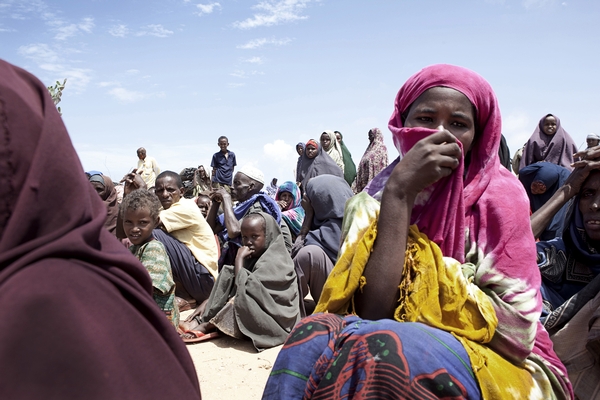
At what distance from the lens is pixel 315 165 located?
12.5 meters

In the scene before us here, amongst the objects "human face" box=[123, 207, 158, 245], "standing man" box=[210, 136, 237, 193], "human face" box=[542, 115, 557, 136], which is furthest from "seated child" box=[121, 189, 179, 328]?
"standing man" box=[210, 136, 237, 193]

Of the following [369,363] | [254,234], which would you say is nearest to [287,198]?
[254,234]

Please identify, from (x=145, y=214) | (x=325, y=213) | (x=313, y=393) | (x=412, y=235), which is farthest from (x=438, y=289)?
(x=325, y=213)

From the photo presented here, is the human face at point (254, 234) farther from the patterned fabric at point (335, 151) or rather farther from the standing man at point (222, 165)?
the standing man at point (222, 165)

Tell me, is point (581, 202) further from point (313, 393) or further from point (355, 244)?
point (313, 393)

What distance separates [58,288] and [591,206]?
108 inches

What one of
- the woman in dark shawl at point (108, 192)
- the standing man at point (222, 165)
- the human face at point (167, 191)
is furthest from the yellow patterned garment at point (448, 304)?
the standing man at point (222, 165)

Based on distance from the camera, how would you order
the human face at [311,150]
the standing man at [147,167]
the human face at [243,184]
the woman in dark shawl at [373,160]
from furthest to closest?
1. the standing man at [147,167]
2. the human face at [311,150]
3. the woman in dark shawl at [373,160]
4. the human face at [243,184]

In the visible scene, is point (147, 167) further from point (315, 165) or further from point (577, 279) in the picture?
point (577, 279)

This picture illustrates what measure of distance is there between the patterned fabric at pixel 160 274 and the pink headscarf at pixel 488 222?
9.46 feet

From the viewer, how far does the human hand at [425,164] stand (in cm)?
190

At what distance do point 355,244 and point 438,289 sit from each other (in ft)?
1.21

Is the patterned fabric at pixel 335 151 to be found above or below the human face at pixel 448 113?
below

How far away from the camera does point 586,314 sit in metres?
2.51
